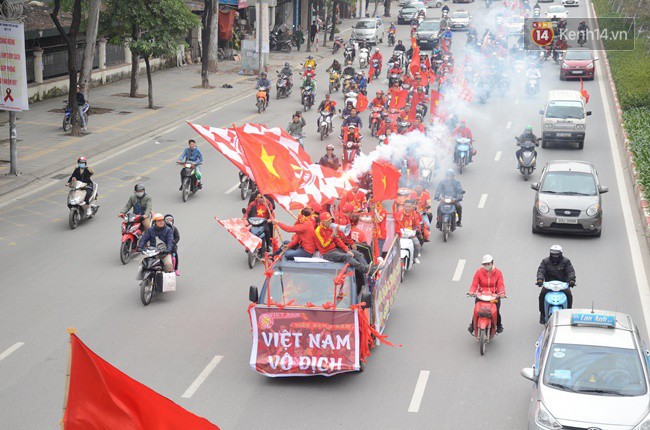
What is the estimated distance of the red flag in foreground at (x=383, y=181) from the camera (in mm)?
21250

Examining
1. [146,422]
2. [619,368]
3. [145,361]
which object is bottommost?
[145,361]

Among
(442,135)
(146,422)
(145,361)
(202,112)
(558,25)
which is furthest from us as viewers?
(558,25)

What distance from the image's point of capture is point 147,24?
42.2 meters

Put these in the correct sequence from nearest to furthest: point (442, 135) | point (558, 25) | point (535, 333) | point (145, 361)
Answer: point (145, 361) < point (535, 333) < point (442, 135) < point (558, 25)

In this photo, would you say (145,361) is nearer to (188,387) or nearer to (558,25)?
(188,387)

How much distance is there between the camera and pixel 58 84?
44.9m

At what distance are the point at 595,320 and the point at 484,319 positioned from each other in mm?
2973

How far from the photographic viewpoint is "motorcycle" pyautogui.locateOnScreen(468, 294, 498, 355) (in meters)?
17.6

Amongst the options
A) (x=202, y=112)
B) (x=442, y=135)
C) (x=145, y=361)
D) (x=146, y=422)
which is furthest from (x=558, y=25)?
(x=146, y=422)

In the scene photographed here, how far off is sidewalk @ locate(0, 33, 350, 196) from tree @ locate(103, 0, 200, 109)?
71.1 inches

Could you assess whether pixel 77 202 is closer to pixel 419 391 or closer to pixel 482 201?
pixel 482 201

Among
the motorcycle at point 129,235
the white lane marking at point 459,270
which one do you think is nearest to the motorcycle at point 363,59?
the white lane marking at point 459,270

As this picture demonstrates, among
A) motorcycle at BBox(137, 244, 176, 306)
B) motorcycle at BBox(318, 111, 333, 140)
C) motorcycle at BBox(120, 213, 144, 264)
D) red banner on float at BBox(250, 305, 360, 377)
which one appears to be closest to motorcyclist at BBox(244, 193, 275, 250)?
motorcycle at BBox(120, 213, 144, 264)

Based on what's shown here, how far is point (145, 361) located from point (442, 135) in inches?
744
